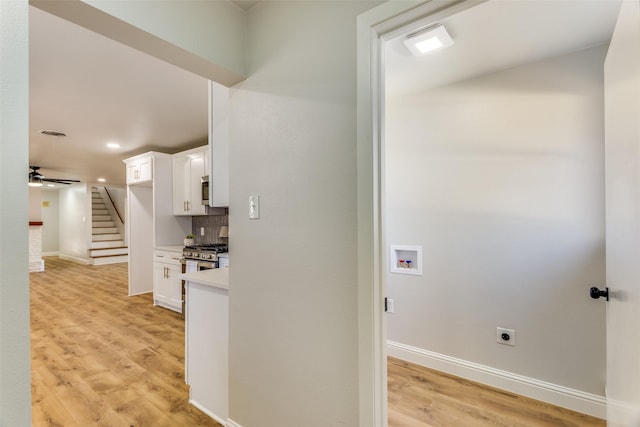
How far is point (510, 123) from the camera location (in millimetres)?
2139

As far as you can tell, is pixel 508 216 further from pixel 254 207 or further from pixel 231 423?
pixel 231 423

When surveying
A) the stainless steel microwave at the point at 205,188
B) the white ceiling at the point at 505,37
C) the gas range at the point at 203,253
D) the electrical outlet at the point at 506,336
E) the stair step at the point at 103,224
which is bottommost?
the electrical outlet at the point at 506,336

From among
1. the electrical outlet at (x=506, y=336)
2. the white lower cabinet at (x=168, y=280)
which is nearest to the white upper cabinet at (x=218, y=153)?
the electrical outlet at (x=506, y=336)

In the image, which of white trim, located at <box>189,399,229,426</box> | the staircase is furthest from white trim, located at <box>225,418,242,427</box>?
the staircase

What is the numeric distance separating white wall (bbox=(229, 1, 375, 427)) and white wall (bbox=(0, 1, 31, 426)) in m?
0.91

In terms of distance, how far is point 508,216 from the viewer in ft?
7.06

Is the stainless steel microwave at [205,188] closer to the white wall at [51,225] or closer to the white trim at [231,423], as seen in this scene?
the white trim at [231,423]

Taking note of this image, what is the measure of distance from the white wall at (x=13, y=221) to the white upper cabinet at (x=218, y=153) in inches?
41.8

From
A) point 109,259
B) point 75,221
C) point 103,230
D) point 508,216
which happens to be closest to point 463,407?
point 508,216

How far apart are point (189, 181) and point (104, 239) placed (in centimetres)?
657

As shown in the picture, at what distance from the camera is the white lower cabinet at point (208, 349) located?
1.82 meters

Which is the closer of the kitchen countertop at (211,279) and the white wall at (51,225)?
the kitchen countertop at (211,279)

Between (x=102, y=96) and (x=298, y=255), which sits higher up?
(x=102, y=96)

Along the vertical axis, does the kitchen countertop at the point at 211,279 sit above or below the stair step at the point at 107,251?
above
